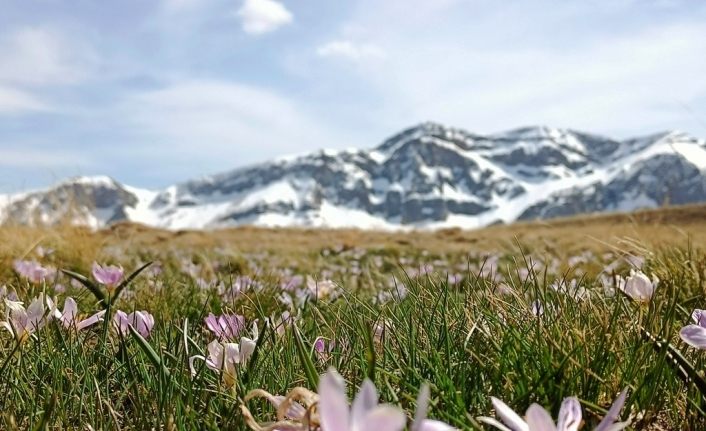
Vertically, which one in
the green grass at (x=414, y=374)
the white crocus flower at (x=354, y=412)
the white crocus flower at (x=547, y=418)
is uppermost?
the white crocus flower at (x=354, y=412)

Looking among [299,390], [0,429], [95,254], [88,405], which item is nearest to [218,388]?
[88,405]

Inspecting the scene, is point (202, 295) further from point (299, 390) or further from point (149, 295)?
point (299, 390)

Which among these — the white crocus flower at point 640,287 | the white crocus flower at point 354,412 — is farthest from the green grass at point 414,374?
the white crocus flower at point 354,412

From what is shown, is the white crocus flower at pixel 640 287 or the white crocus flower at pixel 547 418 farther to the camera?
the white crocus flower at pixel 640 287

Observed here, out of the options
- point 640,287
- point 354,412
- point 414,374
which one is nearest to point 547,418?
point 354,412

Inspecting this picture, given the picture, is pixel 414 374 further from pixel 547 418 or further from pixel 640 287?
pixel 640 287

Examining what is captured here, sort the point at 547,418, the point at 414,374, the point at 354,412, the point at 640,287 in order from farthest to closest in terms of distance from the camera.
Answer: the point at 640,287 → the point at 414,374 → the point at 547,418 → the point at 354,412

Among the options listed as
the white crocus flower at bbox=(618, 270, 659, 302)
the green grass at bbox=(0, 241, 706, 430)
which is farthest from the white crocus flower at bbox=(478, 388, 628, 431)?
the white crocus flower at bbox=(618, 270, 659, 302)

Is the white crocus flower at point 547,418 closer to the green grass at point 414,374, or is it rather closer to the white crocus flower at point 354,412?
the green grass at point 414,374

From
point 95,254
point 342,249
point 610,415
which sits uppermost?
point 610,415

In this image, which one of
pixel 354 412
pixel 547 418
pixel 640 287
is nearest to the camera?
pixel 354 412

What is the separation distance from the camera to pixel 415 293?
269 centimetres

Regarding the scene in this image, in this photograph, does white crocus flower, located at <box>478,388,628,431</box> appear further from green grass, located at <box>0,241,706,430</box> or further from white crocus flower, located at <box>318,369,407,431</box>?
white crocus flower, located at <box>318,369,407,431</box>

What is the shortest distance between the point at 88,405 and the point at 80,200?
11.7 metres
